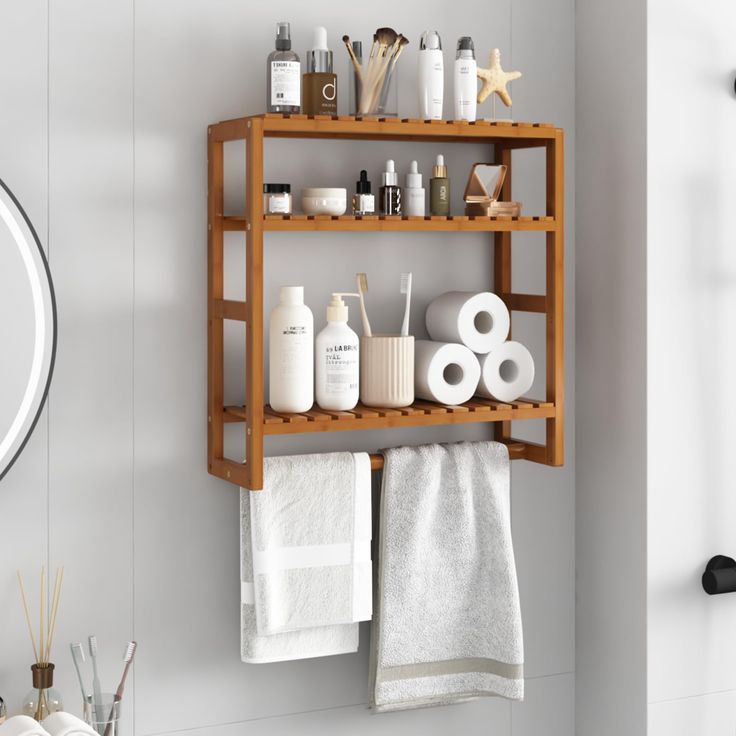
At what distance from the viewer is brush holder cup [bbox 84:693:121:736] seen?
4.99ft

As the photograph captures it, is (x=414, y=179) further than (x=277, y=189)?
Yes

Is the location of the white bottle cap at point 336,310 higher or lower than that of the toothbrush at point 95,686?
higher

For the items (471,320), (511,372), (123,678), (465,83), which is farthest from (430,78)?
(123,678)

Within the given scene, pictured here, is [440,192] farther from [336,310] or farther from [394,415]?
[394,415]

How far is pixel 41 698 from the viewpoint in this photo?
5.07ft

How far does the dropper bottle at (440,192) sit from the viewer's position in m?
1.72

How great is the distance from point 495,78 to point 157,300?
621mm

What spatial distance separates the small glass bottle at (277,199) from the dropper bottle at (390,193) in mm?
162

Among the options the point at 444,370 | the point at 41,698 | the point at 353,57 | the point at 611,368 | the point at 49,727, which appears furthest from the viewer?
the point at 611,368

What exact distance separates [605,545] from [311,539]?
54 centimetres

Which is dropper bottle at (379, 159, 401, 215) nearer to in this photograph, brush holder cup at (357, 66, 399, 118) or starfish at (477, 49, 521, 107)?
brush holder cup at (357, 66, 399, 118)

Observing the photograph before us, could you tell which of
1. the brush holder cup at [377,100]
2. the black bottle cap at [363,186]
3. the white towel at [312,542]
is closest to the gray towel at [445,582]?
the white towel at [312,542]

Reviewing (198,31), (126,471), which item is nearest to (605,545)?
(126,471)

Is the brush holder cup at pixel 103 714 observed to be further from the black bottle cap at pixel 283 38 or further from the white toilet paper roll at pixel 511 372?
the black bottle cap at pixel 283 38
